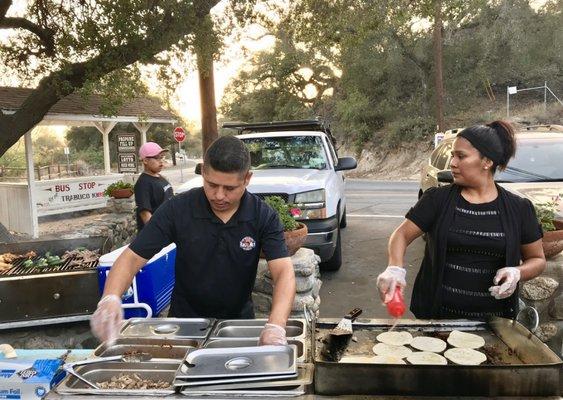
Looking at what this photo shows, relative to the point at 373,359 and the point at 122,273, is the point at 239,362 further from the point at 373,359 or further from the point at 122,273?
the point at 122,273

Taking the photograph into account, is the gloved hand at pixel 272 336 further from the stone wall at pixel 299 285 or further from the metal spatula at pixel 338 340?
the stone wall at pixel 299 285

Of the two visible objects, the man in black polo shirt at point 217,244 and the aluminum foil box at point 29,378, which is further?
the man in black polo shirt at point 217,244

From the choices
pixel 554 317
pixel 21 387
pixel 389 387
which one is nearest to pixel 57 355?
pixel 21 387

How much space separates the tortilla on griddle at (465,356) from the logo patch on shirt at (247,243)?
3.43ft

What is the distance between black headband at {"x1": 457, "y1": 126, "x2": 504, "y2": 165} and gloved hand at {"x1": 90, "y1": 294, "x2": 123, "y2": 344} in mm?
1983

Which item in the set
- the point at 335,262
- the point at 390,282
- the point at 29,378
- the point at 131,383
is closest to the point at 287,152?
the point at 335,262

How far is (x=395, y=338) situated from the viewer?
219 centimetres

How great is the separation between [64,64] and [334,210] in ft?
17.9

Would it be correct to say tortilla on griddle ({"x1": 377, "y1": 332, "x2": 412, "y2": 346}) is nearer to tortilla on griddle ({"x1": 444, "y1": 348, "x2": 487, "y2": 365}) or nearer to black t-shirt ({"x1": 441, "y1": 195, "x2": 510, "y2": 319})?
tortilla on griddle ({"x1": 444, "y1": 348, "x2": 487, "y2": 365})

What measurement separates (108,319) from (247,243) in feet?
2.46

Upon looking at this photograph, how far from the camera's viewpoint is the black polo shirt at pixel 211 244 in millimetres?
2412

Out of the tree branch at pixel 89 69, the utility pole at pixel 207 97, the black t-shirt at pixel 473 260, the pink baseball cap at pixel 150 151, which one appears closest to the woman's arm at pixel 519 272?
the black t-shirt at pixel 473 260

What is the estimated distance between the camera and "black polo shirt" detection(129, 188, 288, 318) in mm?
2412

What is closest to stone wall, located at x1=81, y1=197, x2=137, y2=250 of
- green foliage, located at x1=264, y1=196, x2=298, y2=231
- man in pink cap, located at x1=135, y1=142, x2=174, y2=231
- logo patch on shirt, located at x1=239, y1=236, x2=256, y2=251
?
man in pink cap, located at x1=135, y1=142, x2=174, y2=231
